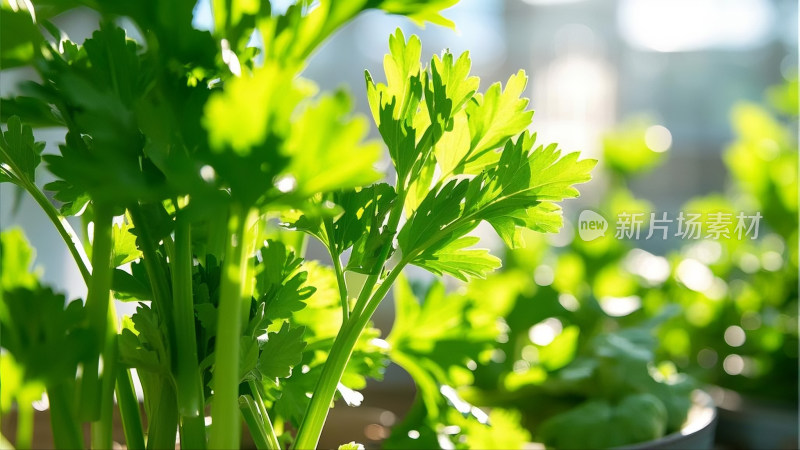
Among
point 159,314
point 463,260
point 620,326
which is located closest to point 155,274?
point 159,314

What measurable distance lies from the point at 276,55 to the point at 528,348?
0.47 meters

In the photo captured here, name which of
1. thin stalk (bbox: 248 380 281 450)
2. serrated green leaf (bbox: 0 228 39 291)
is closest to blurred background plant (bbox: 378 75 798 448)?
thin stalk (bbox: 248 380 281 450)

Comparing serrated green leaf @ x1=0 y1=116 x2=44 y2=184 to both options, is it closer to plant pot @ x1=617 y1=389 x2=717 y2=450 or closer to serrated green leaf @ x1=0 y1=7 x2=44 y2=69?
serrated green leaf @ x1=0 y1=7 x2=44 y2=69

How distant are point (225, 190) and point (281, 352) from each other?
0.07 metres

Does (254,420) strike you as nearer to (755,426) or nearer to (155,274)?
(155,274)

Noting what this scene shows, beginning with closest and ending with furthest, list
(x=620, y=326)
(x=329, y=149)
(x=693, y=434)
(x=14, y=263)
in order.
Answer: (x=329, y=149), (x=14, y=263), (x=693, y=434), (x=620, y=326)

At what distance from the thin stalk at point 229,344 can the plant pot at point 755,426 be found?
649mm

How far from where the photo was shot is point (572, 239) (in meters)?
0.91

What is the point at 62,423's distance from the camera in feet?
0.95

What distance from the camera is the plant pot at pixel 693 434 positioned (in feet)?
1.58

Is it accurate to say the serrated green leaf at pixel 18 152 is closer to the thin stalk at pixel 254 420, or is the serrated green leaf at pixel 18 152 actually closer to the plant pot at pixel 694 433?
the thin stalk at pixel 254 420

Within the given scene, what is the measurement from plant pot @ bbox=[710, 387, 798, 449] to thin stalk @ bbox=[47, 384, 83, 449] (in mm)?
682

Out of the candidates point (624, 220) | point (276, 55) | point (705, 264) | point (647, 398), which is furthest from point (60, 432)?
point (705, 264)

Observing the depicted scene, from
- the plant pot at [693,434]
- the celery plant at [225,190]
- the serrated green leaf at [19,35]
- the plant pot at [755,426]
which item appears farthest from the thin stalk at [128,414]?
the plant pot at [755,426]
